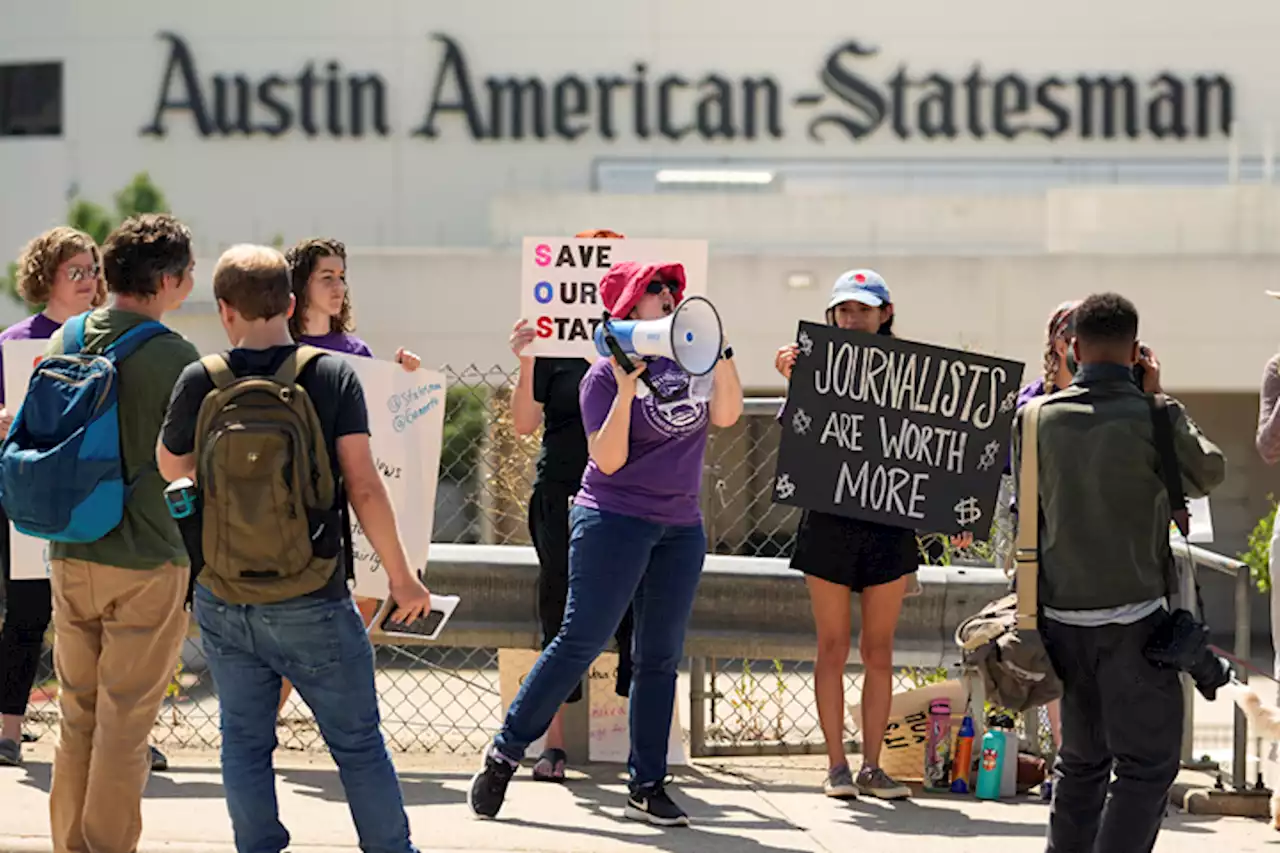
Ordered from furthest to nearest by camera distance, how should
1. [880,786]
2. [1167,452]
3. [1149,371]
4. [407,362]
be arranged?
[880,786]
[407,362]
[1149,371]
[1167,452]

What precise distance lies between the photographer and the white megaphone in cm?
114

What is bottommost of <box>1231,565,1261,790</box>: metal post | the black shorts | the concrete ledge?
the concrete ledge

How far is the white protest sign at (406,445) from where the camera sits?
260 inches

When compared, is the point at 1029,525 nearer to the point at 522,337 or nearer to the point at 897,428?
the point at 897,428

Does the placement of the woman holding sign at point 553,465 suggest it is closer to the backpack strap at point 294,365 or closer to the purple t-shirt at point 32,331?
the purple t-shirt at point 32,331

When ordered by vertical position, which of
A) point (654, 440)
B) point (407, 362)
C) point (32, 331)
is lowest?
point (654, 440)

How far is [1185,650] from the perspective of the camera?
Result: 16.2 feet

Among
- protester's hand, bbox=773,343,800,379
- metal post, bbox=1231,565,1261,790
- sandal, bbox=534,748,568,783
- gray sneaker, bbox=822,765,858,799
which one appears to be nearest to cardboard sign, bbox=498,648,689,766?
sandal, bbox=534,748,568,783

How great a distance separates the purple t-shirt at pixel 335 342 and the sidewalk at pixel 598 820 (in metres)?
1.55

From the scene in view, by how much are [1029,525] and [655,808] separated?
5.72 ft

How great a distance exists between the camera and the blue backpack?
5031 mm

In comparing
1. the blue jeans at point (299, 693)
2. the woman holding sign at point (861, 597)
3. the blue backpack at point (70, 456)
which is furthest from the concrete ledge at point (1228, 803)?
the blue backpack at point (70, 456)

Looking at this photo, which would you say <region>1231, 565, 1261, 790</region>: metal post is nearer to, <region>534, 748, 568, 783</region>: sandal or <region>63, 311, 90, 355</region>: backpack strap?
<region>534, 748, 568, 783</region>: sandal

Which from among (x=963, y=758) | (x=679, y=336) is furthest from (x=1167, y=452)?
(x=963, y=758)
